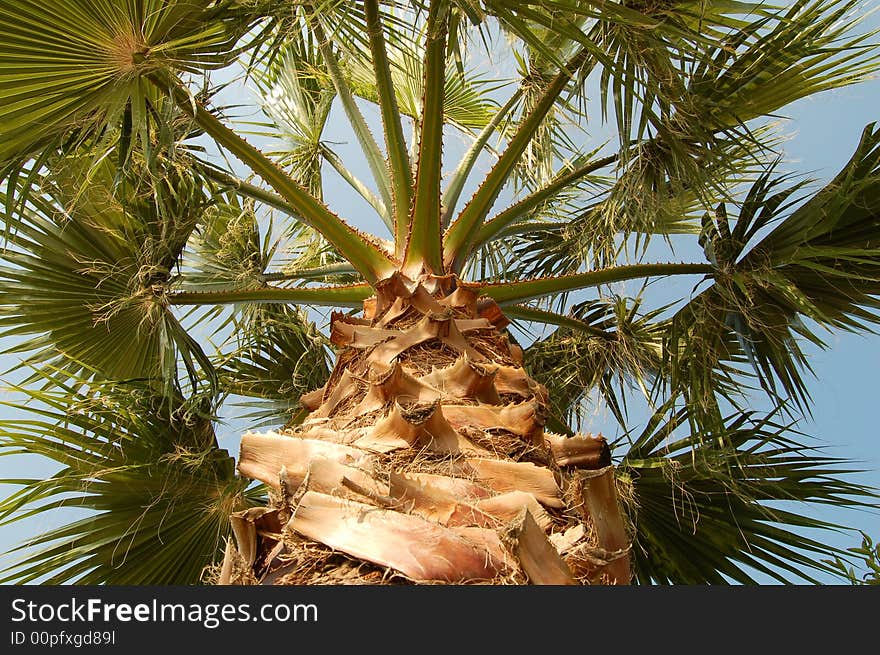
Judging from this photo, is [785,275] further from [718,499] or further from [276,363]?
[276,363]

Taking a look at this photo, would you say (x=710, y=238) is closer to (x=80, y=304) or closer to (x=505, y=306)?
(x=505, y=306)

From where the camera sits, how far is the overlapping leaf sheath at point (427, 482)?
1.51m

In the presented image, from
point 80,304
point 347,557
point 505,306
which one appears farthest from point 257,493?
point 347,557

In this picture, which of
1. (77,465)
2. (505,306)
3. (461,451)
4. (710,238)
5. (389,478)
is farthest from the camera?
(505,306)

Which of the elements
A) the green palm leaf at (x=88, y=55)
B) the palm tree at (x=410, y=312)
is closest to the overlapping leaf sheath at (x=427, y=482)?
the palm tree at (x=410, y=312)

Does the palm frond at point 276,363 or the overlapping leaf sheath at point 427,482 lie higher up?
the palm frond at point 276,363

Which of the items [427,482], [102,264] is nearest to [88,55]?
[102,264]

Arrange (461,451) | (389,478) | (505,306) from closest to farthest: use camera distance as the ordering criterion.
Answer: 1. (389,478)
2. (461,451)
3. (505,306)

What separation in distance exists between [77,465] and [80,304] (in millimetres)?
1003

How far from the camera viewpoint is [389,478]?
5.51 feet

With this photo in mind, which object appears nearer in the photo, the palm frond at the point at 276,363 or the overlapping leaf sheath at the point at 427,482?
the overlapping leaf sheath at the point at 427,482

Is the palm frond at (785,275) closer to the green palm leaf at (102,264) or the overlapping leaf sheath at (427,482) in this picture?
the overlapping leaf sheath at (427,482)

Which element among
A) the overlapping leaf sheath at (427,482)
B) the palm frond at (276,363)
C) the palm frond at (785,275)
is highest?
the palm frond at (276,363)

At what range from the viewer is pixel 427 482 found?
1736 mm
